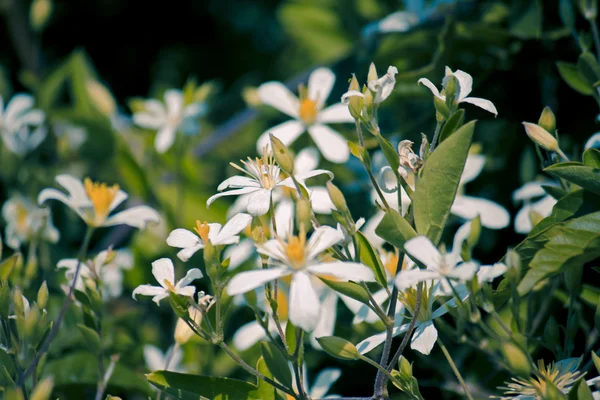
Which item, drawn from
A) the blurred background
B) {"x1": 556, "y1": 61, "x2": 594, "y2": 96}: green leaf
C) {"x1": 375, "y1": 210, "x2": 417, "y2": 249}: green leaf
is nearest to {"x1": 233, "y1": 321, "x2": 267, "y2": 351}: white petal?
the blurred background

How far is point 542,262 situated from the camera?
22.1 inches

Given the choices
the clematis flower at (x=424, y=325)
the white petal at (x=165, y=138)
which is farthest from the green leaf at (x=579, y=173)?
the white petal at (x=165, y=138)

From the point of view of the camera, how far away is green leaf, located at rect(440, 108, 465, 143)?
1.89 feet

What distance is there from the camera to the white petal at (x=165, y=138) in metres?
1.17

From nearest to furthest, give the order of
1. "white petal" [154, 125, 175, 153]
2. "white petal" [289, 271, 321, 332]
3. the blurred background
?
"white petal" [289, 271, 321, 332], the blurred background, "white petal" [154, 125, 175, 153]

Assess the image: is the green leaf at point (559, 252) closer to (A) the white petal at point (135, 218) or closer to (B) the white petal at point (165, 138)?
(A) the white petal at point (135, 218)

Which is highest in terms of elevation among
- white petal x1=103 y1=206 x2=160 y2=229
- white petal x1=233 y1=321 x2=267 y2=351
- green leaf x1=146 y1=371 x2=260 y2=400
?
white petal x1=103 y1=206 x2=160 y2=229

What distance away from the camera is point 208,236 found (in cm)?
61

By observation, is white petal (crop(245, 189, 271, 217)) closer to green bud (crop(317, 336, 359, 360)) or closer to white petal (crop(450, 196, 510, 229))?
green bud (crop(317, 336, 359, 360))

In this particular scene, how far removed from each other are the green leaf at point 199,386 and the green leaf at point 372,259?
16cm

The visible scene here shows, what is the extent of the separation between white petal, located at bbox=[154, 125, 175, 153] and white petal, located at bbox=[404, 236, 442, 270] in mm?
757

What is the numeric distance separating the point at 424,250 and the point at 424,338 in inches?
5.1

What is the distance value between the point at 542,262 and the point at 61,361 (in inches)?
25.5

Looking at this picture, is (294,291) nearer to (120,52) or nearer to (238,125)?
(238,125)
